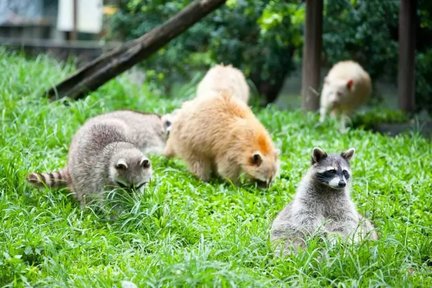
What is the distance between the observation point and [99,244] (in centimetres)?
552

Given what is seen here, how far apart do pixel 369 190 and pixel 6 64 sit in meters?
5.78

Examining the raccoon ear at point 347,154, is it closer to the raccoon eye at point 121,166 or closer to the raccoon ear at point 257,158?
the raccoon ear at point 257,158

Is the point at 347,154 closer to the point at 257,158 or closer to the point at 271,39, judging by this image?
the point at 257,158

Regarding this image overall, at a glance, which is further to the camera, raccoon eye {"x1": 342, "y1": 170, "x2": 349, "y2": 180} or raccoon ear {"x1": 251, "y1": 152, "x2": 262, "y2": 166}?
raccoon ear {"x1": 251, "y1": 152, "x2": 262, "y2": 166}

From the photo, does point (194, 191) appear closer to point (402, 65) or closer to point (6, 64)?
point (6, 64)

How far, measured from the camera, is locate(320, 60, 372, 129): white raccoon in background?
10.7m

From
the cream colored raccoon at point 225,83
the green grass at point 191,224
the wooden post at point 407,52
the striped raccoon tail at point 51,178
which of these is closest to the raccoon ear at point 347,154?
the green grass at point 191,224

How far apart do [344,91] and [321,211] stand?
5.55 metres

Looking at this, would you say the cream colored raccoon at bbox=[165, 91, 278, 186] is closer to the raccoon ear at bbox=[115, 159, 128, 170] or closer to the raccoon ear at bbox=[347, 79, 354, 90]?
the raccoon ear at bbox=[115, 159, 128, 170]

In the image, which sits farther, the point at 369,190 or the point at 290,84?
the point at 290,84

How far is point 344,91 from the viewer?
10.8 meters

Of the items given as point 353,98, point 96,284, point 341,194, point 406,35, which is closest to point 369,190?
point 341,194

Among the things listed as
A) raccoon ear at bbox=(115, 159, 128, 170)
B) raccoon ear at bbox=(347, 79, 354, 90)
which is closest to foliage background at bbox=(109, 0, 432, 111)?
raccoon ear at bbox=(347, 79, 354, 90)

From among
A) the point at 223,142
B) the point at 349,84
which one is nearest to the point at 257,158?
the point at 223,142
